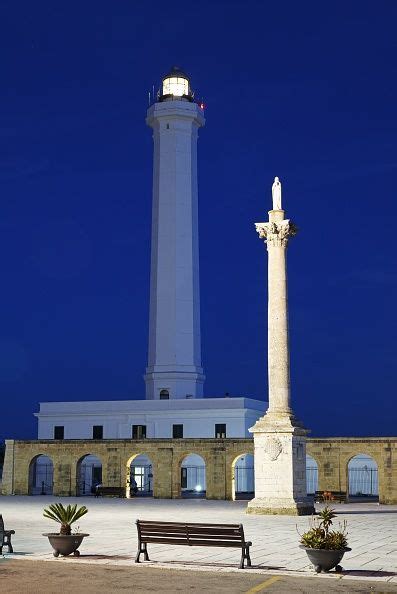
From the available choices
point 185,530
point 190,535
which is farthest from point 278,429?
point 190,535

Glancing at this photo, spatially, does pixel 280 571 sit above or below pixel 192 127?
below

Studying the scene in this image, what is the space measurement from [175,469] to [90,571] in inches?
1259

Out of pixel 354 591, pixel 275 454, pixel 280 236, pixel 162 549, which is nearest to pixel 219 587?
pixel 354 591

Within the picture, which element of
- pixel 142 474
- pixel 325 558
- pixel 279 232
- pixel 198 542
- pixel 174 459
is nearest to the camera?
pixel 325 558

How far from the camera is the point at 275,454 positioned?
31.7 meters

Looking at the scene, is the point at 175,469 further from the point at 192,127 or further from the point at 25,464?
the point at 192,127

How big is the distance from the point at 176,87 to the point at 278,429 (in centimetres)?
3960

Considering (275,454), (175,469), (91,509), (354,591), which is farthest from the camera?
(175,469)

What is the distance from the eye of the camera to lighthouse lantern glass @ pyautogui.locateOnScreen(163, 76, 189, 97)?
2557 inches

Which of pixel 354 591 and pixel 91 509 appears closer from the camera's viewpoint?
pixel 354 591

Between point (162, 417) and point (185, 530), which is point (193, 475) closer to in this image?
point (162, 417)

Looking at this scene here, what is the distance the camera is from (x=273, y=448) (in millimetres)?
31797

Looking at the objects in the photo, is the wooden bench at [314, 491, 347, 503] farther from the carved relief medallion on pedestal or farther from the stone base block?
the carved relief medallion on pedestal

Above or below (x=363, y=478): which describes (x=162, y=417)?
above
